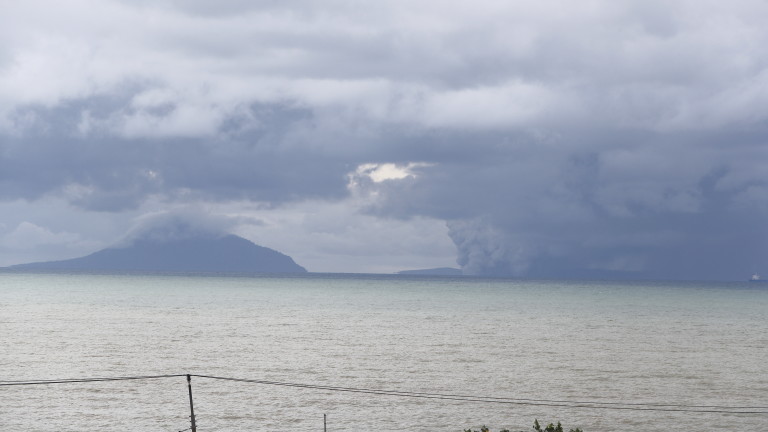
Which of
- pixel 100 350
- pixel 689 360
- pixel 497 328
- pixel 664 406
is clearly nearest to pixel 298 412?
pixel 664 406

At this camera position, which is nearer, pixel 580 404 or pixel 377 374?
pixel 580 404

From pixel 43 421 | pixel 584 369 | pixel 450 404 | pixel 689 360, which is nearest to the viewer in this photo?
pixel 43 421

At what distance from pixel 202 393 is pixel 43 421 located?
9.94 m

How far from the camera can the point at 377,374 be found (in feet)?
190

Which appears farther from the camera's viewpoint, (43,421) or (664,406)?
(664,406)

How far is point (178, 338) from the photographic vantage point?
269 ft

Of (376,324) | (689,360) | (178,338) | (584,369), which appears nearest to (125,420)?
(584,369)

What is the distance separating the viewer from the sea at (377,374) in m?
43.7

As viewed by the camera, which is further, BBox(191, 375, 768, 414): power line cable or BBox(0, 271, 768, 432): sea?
BBox(191, 375, 768, 414): power line cable

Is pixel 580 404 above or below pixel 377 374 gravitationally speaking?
below

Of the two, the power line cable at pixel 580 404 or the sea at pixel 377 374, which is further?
the power line cable at pixel 580 404

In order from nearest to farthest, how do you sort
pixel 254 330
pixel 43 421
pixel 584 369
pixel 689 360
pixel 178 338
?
pixel 43 421, pixel 584 369, pixel 689 360, pixel 178 338, pixel 254 330

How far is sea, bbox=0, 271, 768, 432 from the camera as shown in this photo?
4366cm

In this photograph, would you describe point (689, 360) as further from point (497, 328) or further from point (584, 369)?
point (497, 328)
